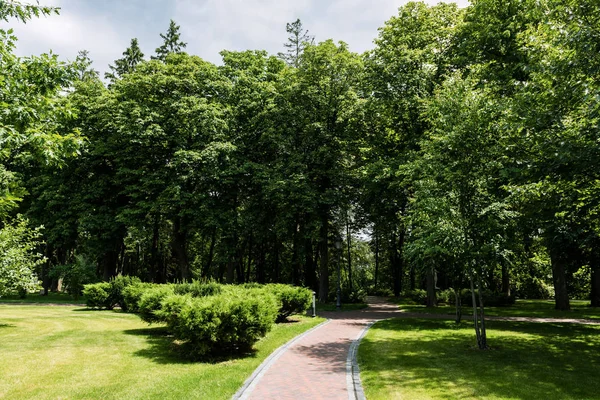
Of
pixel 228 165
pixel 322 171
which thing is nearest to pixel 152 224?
pixel 228 165

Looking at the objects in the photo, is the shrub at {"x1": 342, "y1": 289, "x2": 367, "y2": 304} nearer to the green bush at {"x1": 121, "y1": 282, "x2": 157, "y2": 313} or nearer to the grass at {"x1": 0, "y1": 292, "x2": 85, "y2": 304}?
the green bush at {"x1": 121, "y1": 282, "x2": 157, "y2": 313}

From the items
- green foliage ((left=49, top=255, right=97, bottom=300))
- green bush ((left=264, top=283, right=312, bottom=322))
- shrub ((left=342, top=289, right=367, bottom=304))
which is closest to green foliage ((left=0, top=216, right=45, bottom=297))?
green bush ((left=264, top=283, right=312, bottom=322))

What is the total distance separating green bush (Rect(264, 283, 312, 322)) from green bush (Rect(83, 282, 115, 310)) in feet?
Answer: 34.6

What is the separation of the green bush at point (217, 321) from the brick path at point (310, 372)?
3.83ft

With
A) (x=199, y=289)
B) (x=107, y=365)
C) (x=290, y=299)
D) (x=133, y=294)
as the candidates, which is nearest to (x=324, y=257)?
(x=290, y=299)

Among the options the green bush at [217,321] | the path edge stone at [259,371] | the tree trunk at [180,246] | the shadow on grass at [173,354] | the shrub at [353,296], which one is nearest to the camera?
the path edge stone at [259,371]

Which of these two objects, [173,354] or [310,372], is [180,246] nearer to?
[173,354]

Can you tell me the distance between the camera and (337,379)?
29.0 feet

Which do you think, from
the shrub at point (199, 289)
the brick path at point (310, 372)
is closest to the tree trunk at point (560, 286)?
the brick path at point (310, 372)

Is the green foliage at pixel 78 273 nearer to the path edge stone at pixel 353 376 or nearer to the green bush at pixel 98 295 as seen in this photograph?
the green bush at pixel 98 295

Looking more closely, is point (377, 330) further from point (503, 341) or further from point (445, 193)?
point (445, 193)

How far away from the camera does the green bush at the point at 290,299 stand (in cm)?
1667

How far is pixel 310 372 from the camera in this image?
923cm

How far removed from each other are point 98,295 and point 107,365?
13.4 metres
